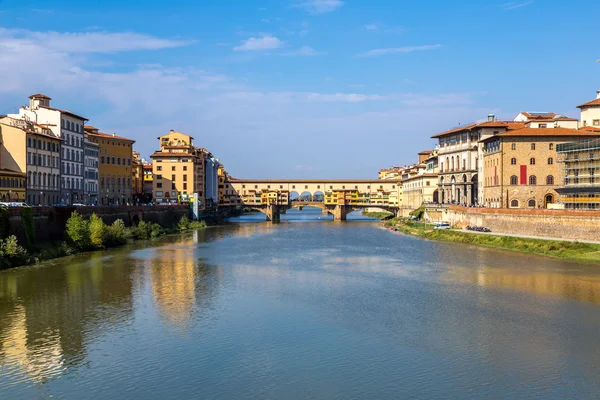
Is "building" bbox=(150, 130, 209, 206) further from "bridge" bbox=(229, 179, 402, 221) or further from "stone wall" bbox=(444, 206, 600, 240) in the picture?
"stone wall" bbox=(444, 206, 600, 240)

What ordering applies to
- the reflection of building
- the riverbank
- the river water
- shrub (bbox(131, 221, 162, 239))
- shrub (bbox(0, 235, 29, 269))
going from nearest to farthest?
the river water < the reflection of building < shrub (bbox(0, 235, 29, 269)) < the riverbank < shrub (bbox(131, 221, 162, 239))

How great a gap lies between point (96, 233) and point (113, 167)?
4004 cm

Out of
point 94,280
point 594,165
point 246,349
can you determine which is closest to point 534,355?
point 246,349

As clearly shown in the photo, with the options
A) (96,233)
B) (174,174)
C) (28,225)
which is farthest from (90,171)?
(28,225)

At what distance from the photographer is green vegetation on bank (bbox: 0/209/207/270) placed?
127ft

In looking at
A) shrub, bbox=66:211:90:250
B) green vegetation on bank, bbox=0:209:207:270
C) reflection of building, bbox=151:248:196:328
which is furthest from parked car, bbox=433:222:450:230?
shrub, bbox=66:211:90:250

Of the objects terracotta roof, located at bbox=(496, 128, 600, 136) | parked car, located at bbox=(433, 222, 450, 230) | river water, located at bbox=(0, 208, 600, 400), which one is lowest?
river water, located at bbox=(0, 208, 600, 400)

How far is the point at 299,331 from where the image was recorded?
2420 cm

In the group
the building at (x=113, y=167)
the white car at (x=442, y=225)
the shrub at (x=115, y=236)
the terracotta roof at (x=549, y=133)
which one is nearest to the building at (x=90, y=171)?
the building at (x=113, y=167)

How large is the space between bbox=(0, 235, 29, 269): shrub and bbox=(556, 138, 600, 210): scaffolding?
4510 cm

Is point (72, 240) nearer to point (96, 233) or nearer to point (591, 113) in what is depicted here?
point (96, 233)

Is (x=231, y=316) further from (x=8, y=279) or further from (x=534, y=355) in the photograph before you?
(x=8, y=279)

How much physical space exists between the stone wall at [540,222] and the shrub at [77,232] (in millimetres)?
36460

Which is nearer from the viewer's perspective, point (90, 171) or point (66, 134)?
point (66, 134)
